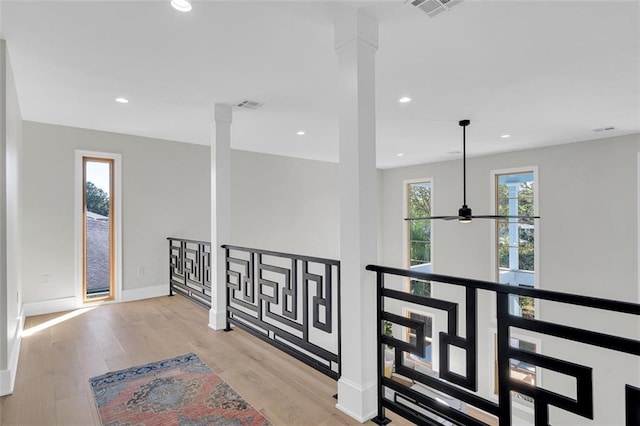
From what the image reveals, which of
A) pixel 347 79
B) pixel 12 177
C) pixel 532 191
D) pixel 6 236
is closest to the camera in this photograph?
pixel 347 79

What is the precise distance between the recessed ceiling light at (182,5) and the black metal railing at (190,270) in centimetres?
272

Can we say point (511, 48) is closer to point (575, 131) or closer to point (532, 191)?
point (575, 131)

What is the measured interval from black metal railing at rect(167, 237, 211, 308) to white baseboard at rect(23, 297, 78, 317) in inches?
49.7

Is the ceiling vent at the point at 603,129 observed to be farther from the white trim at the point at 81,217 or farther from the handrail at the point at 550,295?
the white trim at the point at 81,217

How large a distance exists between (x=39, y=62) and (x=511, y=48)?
12.1 ft

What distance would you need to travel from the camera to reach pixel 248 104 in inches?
152

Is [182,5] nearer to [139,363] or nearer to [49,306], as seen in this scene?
[139,363]

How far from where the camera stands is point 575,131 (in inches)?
200

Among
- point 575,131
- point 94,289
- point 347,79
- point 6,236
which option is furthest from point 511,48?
point 94,289

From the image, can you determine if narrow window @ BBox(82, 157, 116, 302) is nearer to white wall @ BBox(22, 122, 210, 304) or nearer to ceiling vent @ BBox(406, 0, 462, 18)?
white wall @ BBox(22, 122, 210, 304)

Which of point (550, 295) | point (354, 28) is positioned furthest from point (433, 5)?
point (550, 295)

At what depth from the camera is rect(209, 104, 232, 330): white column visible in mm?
3848

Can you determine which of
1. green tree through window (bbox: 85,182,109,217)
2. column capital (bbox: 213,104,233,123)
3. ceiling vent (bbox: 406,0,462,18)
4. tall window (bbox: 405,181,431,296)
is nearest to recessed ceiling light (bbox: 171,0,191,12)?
ceiling vent (bbox: 406,0,462,18)

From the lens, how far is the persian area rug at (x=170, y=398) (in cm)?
212
